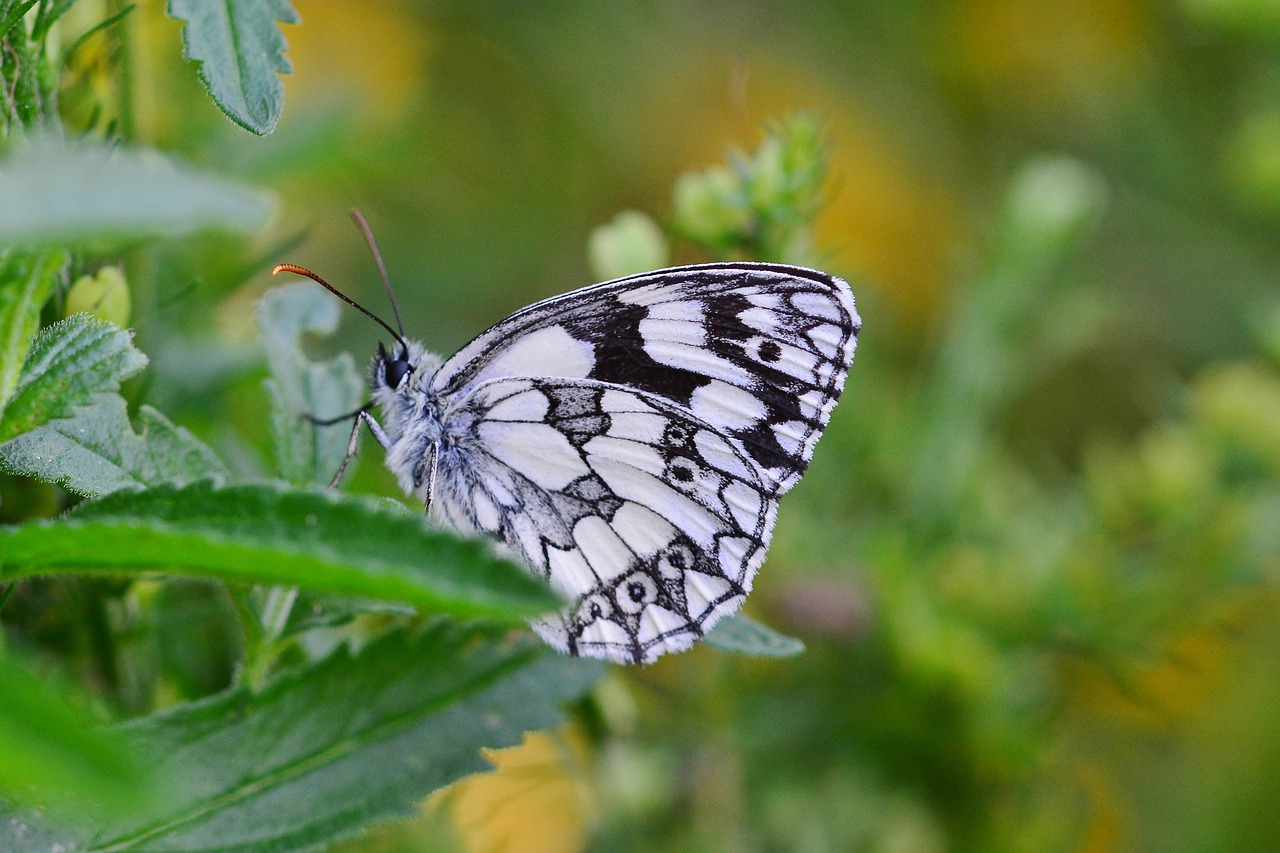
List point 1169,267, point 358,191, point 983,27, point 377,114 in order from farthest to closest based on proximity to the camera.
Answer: point 983,27 < point 1169,267 < point 358,191 < point 377,114

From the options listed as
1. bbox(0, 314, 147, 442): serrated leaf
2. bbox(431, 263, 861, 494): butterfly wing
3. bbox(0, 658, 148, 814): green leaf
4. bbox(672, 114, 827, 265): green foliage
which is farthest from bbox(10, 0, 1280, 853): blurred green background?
bbox(0, 658, 148, 814): green leaf

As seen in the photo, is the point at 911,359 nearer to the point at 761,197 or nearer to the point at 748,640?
the point at 761,197

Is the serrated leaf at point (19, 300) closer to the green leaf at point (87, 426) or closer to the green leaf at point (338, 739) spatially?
the green leaf at point (87, 426)

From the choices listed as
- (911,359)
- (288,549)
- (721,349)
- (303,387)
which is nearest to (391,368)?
(303,387)

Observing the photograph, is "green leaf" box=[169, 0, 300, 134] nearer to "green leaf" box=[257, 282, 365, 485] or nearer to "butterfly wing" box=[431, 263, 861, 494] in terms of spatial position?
"green leaf" box=[257, 282, 365, 485]

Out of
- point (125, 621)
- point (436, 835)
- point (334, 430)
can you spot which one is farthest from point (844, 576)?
point (125, 621)

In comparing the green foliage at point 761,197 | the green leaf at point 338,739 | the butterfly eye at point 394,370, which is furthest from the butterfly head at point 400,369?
the green leaf at point 338,739

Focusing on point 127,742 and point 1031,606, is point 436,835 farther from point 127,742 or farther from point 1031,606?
point 1031,606
